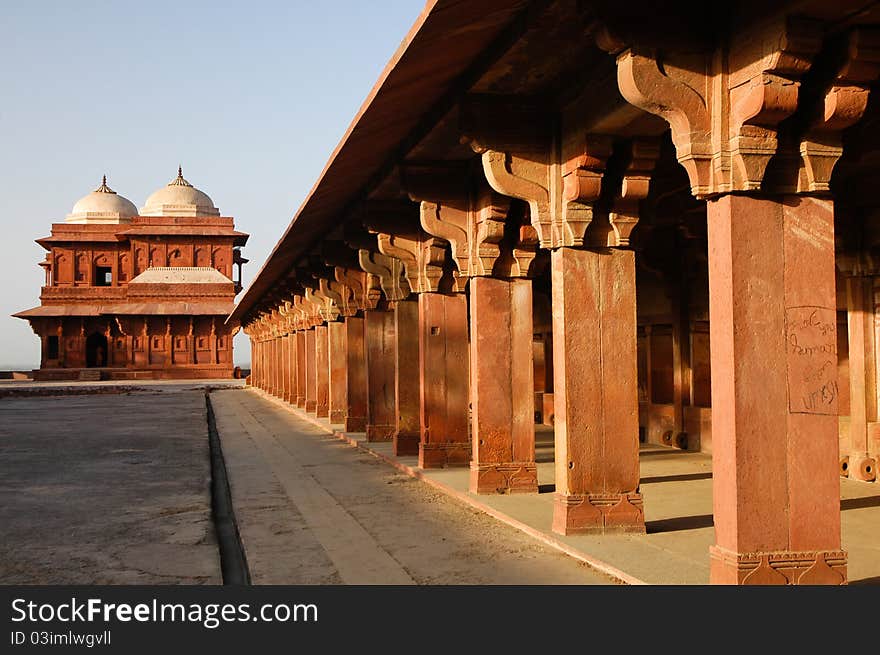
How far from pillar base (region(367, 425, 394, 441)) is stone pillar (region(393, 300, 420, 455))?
1.95 metres

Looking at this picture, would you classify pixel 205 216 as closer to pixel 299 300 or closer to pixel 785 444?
pixel 299 300

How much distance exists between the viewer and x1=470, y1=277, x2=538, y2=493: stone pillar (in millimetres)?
9336

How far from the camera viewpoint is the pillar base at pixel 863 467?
967 centimetres

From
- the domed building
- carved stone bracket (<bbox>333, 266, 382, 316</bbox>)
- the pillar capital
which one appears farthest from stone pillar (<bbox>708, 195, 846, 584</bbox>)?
the domed building

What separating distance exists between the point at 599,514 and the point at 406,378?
6.39 m

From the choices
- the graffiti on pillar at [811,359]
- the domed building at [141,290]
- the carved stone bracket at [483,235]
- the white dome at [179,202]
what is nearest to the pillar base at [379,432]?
the carved stone bracket at [483,235]

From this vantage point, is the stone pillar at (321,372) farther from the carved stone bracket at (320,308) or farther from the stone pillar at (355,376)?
the stone pillar at (355,376)

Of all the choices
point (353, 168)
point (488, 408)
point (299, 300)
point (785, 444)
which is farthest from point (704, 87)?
point (299, 300)

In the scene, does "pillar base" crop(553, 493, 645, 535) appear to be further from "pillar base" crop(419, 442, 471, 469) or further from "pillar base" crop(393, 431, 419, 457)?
"pillar base" crop(393, 431, 419, 457)

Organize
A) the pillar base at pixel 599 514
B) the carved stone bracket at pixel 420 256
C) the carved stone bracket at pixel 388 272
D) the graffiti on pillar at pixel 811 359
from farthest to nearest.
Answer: the carved stone bracket at pixel 388 272
the carved stone bracket at pixel 420 256
the pillar base at pixel 599 514
the graffiti on pillar at pixel 811 359

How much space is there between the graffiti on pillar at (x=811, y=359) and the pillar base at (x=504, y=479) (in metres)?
4.74

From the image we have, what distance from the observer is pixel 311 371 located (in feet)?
77.9

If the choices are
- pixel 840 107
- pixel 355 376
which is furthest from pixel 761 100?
pixel 355 376

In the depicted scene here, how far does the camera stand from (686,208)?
11695 mm
